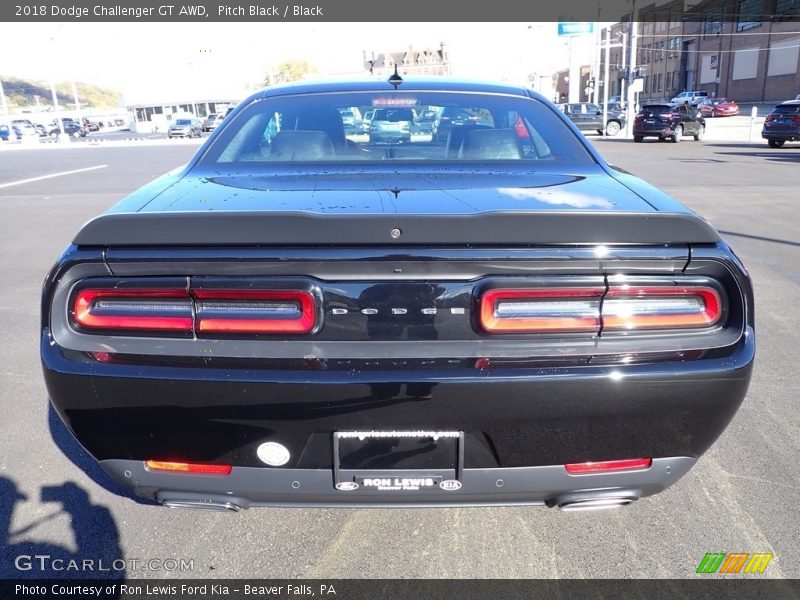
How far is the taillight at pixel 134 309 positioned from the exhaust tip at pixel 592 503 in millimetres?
1242

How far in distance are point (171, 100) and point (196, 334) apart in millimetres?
89639

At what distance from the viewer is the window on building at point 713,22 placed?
208 ft

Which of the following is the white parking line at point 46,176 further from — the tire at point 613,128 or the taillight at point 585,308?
the tire at point 613,128

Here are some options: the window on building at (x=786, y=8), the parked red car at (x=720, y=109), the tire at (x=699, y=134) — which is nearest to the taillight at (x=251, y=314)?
the tire at (x=699, y=134)

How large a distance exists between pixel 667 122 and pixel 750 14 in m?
45.3

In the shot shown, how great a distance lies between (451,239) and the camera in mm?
1671

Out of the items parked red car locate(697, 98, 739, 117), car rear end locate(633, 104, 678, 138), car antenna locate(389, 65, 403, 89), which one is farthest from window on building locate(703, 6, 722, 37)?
car antenna locate(389, 65, 403, 89)

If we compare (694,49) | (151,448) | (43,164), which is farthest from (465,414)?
(694,49)

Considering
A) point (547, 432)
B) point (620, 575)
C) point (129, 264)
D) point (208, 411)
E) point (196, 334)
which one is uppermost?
point (129, 264)

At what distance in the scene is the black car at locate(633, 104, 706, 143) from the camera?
25.3m

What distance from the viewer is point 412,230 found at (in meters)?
1.67

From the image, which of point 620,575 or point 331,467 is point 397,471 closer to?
point 331,467

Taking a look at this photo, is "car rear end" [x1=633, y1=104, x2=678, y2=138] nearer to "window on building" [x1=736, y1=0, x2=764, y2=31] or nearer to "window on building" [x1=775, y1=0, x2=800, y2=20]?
Answer: "window on building" [x1=775, y1=0, x2=800, y2=20]

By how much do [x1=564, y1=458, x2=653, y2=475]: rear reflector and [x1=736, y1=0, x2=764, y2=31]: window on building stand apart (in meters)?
68.3
